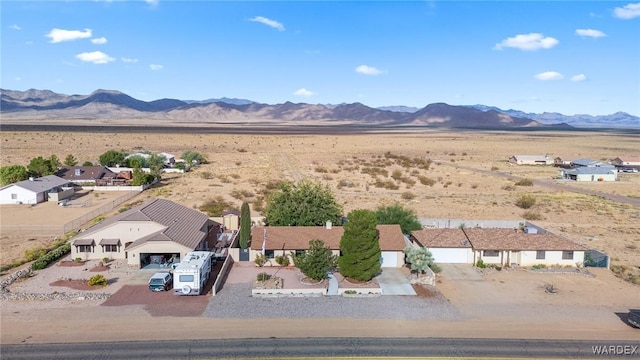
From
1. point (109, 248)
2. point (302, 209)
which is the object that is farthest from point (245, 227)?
point (109, 248)

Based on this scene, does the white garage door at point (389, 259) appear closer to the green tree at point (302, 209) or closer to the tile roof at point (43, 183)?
the green tree at point (302, 209)

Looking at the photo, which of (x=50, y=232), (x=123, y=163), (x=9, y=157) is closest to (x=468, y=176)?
(x=123, y=163)

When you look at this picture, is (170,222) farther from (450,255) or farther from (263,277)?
(450,255)

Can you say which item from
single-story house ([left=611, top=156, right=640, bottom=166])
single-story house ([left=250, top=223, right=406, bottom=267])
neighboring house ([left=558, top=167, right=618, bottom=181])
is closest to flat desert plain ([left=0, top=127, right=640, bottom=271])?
neighboring house ([left=558, top=167, right=618, bottom=181])

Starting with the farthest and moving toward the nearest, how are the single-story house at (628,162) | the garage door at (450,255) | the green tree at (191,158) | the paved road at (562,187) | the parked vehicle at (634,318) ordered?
the single-story house at (628,162) → the green tree at (191,158) → the paved road at (562,187) → the garage door at (450,255) → the parked vehicle at (634,318)

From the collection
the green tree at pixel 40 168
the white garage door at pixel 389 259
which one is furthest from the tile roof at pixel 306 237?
the green tree at pixel 40 168
